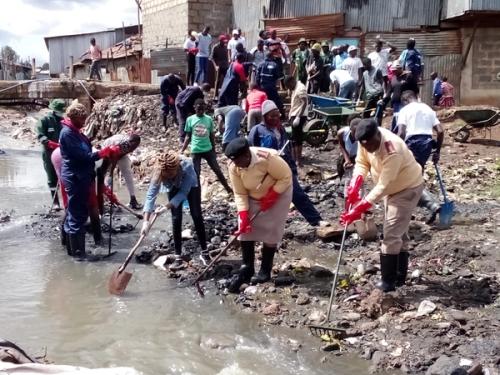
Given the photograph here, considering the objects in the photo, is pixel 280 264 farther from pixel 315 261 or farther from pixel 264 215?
pixel 264 215

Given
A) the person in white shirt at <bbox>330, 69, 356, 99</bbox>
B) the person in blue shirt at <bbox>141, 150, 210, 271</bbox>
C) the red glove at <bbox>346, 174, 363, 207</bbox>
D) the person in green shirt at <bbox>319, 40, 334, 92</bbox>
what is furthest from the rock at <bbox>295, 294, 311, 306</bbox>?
the person in green shirt at <bbox>319, 40, 334, 92</bbox>

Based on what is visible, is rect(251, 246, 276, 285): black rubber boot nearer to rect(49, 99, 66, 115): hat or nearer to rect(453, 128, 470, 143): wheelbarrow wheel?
rect(49, 99, 66, 115): hat

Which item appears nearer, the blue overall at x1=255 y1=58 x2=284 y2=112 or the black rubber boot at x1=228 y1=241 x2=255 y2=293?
the black rubber boot at x1=228 y1=241 x2=255 y2=293

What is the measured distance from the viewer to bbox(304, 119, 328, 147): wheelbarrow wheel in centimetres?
1148

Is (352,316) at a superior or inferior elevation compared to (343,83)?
inferior

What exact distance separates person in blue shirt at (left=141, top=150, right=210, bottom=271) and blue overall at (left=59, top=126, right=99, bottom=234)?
1.22 meters

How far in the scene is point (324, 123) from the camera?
1162cm

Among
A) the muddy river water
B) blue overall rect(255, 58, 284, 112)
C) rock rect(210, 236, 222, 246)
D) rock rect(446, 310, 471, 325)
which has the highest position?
blue overall rect(255, 58, 284, 112)

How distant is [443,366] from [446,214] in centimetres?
352

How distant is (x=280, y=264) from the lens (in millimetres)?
6270

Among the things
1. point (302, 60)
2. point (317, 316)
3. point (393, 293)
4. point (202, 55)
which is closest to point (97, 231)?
point (317, 316)

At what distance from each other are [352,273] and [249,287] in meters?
1.15

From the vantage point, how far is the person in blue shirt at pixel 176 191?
5586 mm

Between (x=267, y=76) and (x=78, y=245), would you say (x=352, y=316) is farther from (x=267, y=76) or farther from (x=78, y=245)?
(x=267, y=76)
